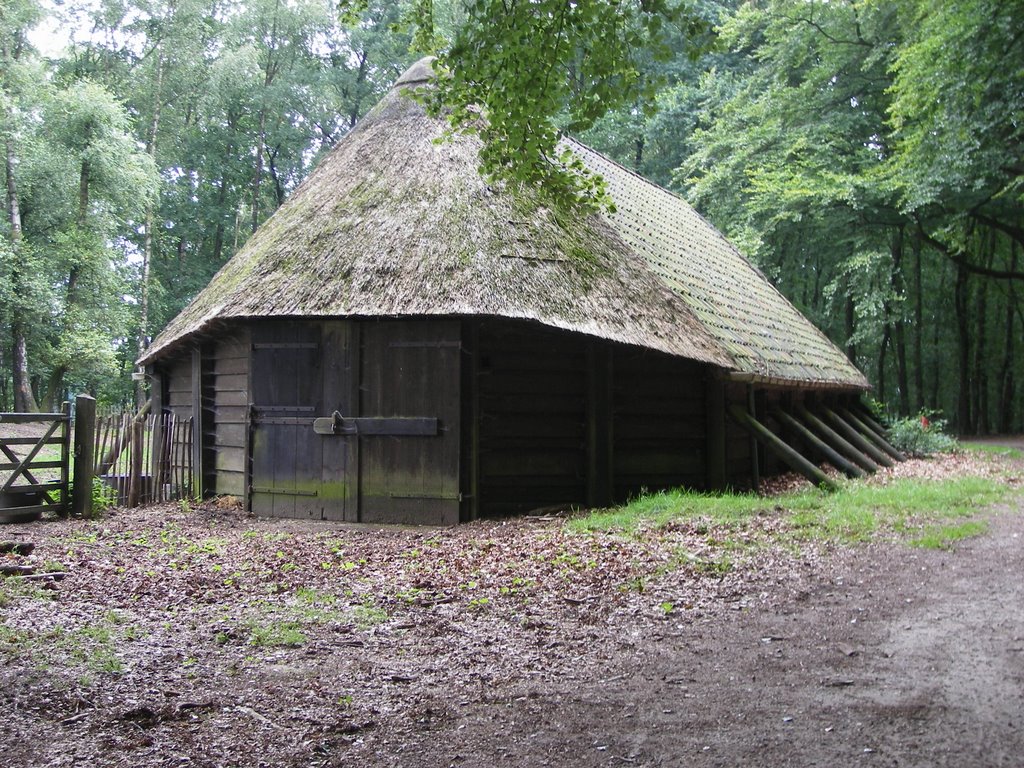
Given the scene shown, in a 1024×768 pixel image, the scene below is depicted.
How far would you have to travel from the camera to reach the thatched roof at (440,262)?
33.8 ft

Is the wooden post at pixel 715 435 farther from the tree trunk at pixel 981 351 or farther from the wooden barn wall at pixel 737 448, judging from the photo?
the tree trunk at pixel 981 351

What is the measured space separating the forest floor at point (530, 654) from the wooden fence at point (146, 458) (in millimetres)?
4020

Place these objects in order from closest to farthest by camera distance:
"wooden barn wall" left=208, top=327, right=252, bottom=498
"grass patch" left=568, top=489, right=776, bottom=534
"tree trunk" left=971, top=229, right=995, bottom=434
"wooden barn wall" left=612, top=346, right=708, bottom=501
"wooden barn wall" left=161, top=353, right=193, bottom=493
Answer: "grass patch" left=568, top=489, right=776, bottom=534 → "wooden barn wall" left=612, top=346, right=708, bottom=501 → "wooden barn wall" left=208, top=327, right=252, bottom=498 → "wooden barn wall" left=161, top=353, right=193, bottom=493 → "tree trunk" left=971, top=229, right=995, bottom=434

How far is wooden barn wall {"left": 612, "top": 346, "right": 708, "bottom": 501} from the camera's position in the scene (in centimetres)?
1150

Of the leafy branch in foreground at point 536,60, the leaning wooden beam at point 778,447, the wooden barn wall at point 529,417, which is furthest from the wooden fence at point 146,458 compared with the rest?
the leaning wooden beam at point 778,447

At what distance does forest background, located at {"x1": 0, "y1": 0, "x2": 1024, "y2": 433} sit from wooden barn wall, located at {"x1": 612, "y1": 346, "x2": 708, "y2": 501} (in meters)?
4.94

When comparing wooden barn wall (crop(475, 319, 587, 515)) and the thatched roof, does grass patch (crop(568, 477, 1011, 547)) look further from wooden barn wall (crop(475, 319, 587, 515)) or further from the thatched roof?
the thatched roof

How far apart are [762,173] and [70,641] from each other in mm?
21275

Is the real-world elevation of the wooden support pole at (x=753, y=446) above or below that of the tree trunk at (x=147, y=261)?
below

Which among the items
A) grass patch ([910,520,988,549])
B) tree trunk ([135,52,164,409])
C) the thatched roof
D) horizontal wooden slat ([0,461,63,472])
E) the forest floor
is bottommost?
the forest floor

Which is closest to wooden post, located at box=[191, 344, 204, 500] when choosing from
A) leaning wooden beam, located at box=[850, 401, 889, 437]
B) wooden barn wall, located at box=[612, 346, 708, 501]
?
wooden barn wall, located at box=[612, 346, 708, 501]

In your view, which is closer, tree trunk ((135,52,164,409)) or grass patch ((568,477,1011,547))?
grass patch ((568,477,1011,547))

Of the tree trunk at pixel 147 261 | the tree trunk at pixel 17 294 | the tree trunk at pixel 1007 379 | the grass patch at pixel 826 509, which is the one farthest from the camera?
the tree trunk at pixel 147 261

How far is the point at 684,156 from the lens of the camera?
3247 cm
